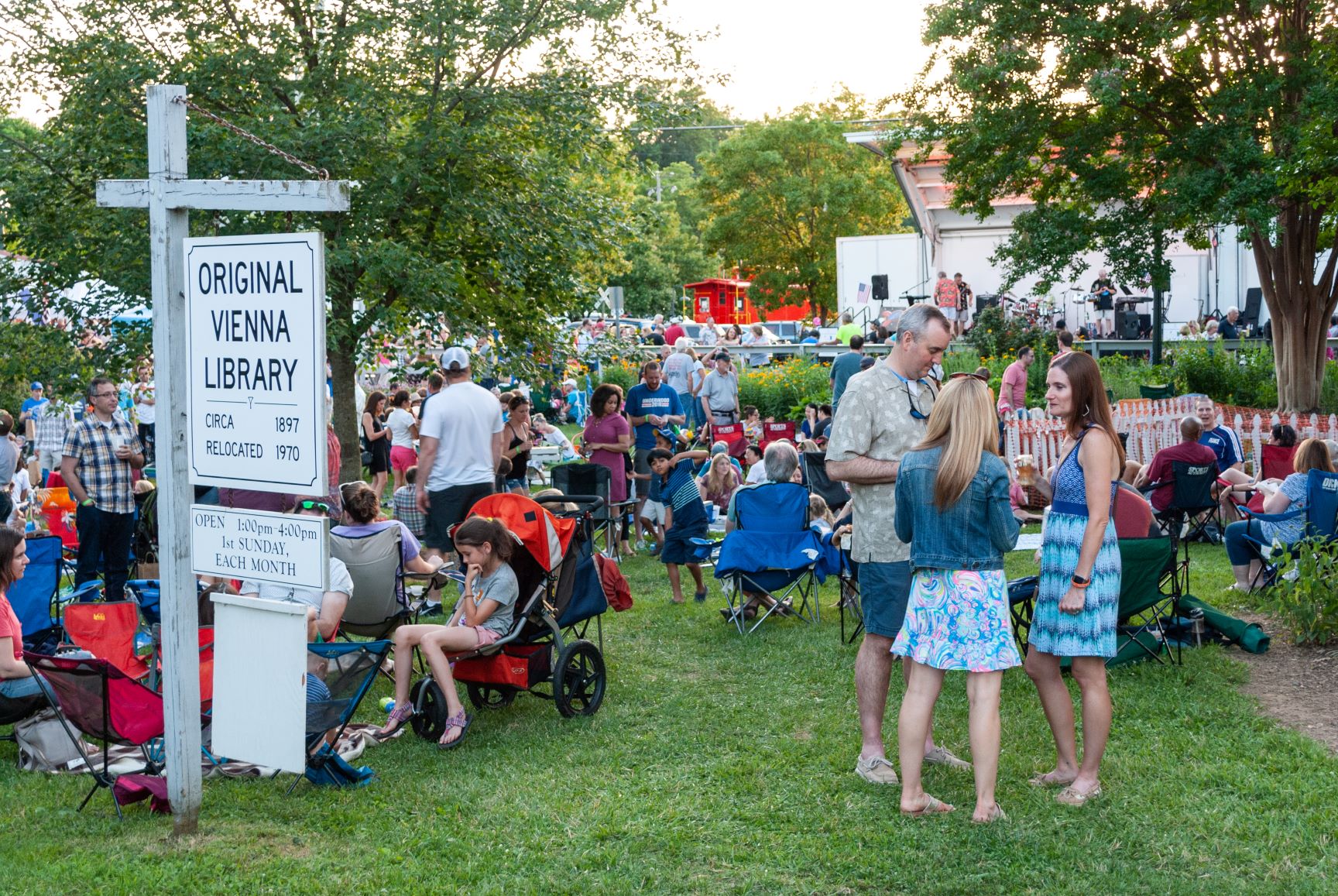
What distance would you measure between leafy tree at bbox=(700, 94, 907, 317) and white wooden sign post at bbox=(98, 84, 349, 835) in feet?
128

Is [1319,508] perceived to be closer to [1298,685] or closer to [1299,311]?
[1298,685]

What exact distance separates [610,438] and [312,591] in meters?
5.08

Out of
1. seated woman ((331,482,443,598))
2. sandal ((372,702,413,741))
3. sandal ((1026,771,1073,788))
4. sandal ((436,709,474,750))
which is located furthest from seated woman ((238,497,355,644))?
sandal ((1026,771,1073,788))

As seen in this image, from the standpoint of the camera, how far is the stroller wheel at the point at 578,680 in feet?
20.7

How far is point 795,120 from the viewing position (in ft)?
142

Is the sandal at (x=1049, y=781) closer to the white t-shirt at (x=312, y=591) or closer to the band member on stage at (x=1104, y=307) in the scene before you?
the white t-shirt at (x=312, y=591)

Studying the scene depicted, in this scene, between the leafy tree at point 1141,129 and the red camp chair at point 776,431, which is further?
the red camp chair at point 776,431

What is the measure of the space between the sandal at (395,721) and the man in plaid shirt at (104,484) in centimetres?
357

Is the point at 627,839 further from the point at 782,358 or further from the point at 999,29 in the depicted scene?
the point at 782,358

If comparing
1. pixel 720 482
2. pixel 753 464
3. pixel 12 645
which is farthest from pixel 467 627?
pixel 753 464

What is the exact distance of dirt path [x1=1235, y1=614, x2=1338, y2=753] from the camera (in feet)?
19.6

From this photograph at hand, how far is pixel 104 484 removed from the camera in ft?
29.7

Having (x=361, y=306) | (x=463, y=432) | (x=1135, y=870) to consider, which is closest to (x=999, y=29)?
(x=361, y=306)

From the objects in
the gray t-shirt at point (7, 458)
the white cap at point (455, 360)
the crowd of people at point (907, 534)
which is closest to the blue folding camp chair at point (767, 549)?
the crowd of people at point (907, 534)
